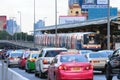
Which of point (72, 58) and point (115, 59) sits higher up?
point (72, 58)

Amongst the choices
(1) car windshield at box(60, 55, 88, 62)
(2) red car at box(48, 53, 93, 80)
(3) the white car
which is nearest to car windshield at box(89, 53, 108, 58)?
(3) the white car

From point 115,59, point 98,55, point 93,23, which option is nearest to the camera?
point 115,59

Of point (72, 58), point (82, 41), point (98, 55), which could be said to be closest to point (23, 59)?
point (98, 55)

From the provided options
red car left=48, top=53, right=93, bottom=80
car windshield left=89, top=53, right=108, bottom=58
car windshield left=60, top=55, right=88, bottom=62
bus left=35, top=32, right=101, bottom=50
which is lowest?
bus left=35, top=32, right=101, bottom=50

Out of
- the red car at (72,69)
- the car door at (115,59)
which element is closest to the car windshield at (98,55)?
the car door at (115,59)

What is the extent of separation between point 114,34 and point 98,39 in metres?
17.7

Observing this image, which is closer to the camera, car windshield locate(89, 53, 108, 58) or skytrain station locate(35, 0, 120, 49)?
car windshield locate(89, 53, 108, 58)

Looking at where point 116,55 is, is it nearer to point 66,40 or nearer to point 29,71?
point 29,71

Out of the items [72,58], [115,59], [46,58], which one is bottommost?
[46,58]

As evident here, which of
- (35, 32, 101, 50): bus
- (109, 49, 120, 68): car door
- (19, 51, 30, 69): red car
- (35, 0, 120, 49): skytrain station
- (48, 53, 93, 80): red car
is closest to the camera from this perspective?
(48, 53, 93, 80): red car

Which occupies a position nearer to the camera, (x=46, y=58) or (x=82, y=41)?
(x=46, y=58)

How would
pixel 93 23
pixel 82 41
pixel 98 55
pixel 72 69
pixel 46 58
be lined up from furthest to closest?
pixel 93 23
pixel 82 41
pixel 98 55
pixel 46 58
pixel 72 69

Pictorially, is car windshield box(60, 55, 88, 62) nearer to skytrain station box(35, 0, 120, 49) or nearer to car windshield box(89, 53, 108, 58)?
car windshield box(89, 53, 108, 58)

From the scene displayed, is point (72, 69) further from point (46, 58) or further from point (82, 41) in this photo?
point (82, 41)
